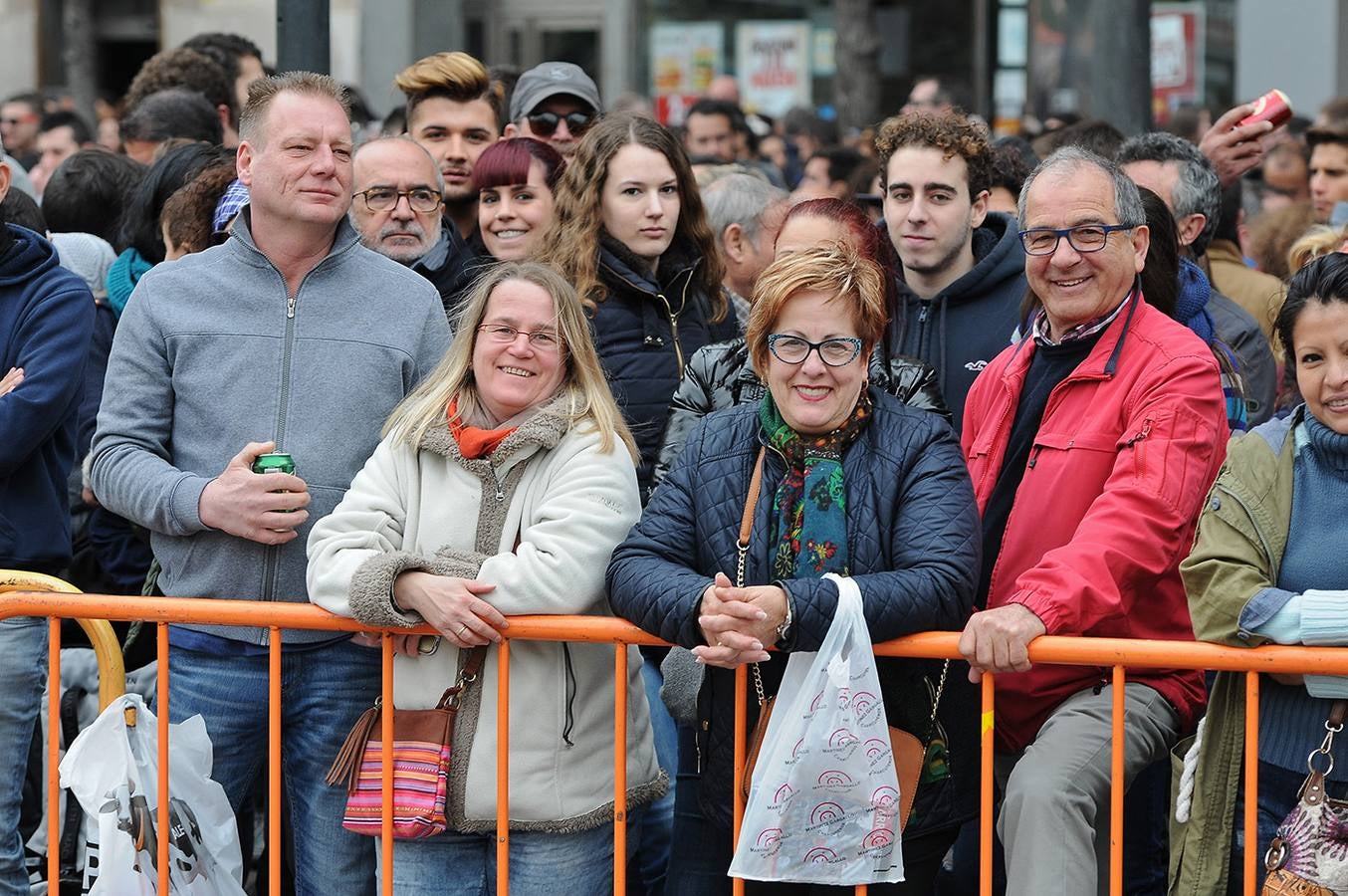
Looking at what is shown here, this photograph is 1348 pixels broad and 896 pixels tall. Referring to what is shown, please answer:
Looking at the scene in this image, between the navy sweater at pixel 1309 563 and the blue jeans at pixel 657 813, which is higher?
the navy sweater at pixel 1309 563

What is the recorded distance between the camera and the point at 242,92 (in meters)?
8.97

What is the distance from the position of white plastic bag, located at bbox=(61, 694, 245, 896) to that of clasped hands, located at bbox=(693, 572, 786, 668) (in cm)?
133

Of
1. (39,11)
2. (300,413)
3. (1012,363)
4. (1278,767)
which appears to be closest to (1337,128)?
(1012,363)

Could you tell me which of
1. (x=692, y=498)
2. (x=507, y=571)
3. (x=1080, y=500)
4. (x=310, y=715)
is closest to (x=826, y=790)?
(x=692, y=498)

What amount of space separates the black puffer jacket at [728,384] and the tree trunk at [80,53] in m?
15.3

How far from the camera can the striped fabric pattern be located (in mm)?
3943

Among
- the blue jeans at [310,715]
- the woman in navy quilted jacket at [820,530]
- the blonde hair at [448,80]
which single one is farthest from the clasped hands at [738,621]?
the blonde hair at [448,80]

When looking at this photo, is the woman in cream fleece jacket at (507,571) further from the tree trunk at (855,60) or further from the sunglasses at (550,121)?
the tree trunk at (855,60)

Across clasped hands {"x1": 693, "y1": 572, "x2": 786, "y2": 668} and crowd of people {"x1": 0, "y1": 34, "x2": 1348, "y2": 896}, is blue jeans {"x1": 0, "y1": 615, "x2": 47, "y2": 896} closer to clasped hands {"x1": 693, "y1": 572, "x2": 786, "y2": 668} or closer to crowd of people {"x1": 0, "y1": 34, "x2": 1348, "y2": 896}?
crowd of people {"x1": 0, "y1": 34, "x2": 1348, "y2": 896}

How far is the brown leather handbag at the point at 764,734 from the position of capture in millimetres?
3809

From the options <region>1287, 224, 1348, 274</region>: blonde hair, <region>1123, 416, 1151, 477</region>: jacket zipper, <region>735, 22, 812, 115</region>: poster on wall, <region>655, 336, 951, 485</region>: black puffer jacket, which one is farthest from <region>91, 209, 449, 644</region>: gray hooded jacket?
<region>735, 22, 812, 115</region>: poster on wall

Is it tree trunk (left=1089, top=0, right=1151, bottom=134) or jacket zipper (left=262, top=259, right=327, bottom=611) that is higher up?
tree trunk (left=1089, top=0, right=1151, bottom=134)

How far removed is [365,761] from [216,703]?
46cm

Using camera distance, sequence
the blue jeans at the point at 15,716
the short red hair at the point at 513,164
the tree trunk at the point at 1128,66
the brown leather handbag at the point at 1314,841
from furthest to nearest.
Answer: the tree trunk at the point at 1128,66 → the short red hair at the point at 513,164 → the blue jeans at the point at 15,716 → the brown leather handbag at the point at 1314,841
